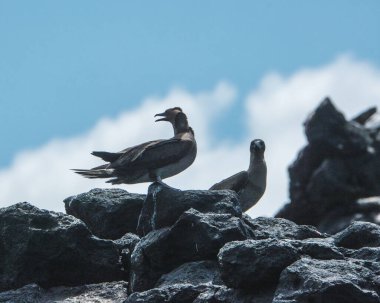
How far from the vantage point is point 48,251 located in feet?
54.6

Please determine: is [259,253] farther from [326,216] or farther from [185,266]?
[326,216]

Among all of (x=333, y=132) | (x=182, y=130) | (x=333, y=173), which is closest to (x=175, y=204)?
(x=182, y=130)

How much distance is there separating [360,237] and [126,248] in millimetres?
3549

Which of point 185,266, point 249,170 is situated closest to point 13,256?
point 185,266

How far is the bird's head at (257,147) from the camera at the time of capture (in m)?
27.5

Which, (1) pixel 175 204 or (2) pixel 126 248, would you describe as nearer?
(1) pixel 175 204

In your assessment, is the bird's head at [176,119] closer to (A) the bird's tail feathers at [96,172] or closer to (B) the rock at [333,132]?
(A) the bird's tail feathers at [96,172]

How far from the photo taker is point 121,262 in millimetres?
17219

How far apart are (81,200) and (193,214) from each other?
3.65 meters

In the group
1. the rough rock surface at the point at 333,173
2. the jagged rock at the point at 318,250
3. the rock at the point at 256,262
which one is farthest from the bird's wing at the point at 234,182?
the rough rock surface at the point at 333,173

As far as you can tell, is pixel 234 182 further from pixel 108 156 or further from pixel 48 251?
pixel 48 251

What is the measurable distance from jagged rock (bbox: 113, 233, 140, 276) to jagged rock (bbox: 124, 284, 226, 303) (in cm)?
245

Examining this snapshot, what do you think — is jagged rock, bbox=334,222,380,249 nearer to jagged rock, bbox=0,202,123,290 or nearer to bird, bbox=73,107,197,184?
jagged rock, bbox=0,202,123,290

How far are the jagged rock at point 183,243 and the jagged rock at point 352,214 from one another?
32968mm
